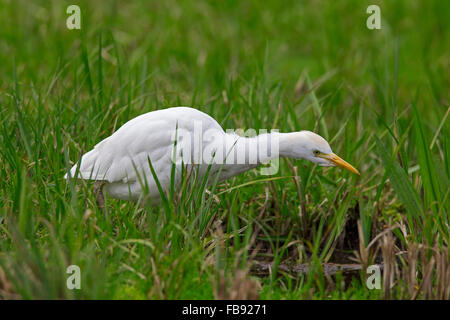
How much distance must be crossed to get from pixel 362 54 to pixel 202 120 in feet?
13.7

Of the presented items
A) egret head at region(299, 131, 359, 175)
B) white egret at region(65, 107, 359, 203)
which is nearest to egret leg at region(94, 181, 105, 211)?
white egret at region(65, 107, 359, 203)

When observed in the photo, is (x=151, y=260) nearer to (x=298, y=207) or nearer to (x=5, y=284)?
(x=5, y=284)

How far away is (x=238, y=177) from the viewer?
4.66 metres

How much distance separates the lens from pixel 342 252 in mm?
4457

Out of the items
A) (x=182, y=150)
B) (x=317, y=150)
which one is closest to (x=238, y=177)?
(x=182, y=150)

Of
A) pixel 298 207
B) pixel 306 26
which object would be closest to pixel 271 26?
pixel 306 26

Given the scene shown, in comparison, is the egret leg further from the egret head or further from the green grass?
the egret head

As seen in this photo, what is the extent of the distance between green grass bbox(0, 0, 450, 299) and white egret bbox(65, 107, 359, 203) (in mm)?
163

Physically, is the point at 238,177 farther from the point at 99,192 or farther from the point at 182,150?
the point at 99,192

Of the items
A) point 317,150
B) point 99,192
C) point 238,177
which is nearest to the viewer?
point 317,150

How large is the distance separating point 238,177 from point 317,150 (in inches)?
34.9

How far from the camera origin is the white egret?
154 inches

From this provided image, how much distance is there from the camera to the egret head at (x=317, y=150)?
3855mm
